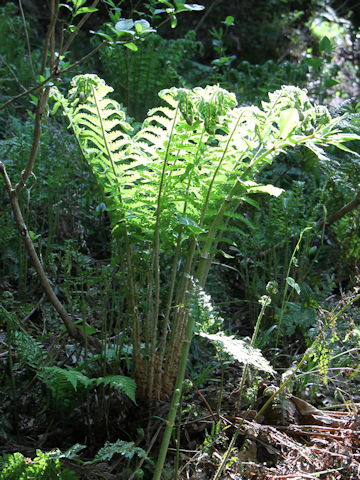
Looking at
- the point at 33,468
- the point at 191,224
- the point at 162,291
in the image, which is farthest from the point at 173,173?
the point at 33,468

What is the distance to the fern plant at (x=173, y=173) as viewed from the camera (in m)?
1.41

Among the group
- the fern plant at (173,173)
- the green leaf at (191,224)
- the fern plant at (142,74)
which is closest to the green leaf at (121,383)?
the fern plant at (173,173)

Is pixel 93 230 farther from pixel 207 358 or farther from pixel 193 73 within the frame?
pixel 193 73

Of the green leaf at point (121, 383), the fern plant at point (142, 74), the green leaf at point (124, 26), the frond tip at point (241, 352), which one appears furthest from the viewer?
the fern plant at point (142, 74)

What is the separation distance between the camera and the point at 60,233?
266cm

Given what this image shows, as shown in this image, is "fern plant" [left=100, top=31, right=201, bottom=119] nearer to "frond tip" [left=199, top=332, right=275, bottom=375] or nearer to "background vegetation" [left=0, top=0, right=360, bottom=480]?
"background vegetation" [left=0, top=0, right=360, bottom=480]

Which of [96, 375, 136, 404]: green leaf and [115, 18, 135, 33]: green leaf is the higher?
[115, 18, 135, 33]: green leaf

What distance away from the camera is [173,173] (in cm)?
164

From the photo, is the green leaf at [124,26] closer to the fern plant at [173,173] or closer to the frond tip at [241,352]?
the fern plant at [173,173]

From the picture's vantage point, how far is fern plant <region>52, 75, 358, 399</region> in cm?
141

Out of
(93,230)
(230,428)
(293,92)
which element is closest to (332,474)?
(230,428)

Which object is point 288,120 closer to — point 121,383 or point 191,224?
point 191,224

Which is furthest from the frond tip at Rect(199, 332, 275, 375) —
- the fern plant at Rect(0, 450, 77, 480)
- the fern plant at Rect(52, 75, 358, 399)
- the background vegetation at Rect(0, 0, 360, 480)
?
the fern plant at Rect(0, 450, 77, 480)

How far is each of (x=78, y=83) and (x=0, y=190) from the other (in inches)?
46.9
